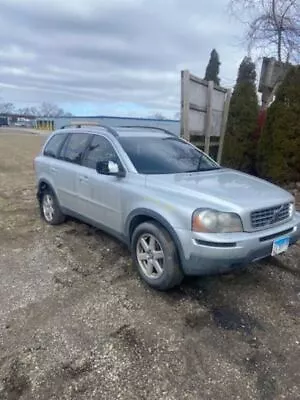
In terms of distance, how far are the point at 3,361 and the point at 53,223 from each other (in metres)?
3.32

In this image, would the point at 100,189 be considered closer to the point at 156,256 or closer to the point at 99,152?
the point at 99,152

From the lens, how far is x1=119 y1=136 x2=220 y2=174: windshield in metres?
4.12

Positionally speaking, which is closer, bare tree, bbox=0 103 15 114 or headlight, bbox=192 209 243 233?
headlight, bbox=192 209 243 233

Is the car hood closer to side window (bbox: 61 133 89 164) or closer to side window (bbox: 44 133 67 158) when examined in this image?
side window (bbox: 61 133 89 164)

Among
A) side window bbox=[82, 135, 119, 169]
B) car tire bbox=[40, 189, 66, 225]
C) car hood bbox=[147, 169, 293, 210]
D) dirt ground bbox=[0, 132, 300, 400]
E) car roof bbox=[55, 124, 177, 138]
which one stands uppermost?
car roof bbox=[55, 124, 177, 138]

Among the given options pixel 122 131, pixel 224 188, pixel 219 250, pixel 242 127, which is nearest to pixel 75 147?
pixel 122 131

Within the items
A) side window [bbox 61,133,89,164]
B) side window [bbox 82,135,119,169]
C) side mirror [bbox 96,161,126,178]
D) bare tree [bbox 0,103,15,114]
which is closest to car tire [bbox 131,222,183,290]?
side mirror [bbox 96,161,126,178]

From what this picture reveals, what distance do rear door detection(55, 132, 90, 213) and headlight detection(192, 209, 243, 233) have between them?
2.22 m

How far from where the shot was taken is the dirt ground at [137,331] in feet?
7.95

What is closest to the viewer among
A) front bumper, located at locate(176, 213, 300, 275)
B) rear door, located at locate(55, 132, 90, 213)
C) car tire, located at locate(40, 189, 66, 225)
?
front bumper, located at locate(176, 213, 300, 275)

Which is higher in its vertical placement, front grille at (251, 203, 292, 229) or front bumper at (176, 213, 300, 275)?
front grille at (251, 203, 292, 229)

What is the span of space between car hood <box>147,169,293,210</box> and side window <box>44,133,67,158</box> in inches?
90.7

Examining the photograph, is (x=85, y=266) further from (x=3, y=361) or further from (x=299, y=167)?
(x=299, y=167)

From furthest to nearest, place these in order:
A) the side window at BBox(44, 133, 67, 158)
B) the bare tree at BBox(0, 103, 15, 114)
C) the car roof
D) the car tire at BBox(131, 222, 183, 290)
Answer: the bare tree at BBox(0, 103, 15, 114) < the side window at BBox(44, 133, 67, 158) < the car roof < the car tire at BBox(131, 222, 183, 290)
